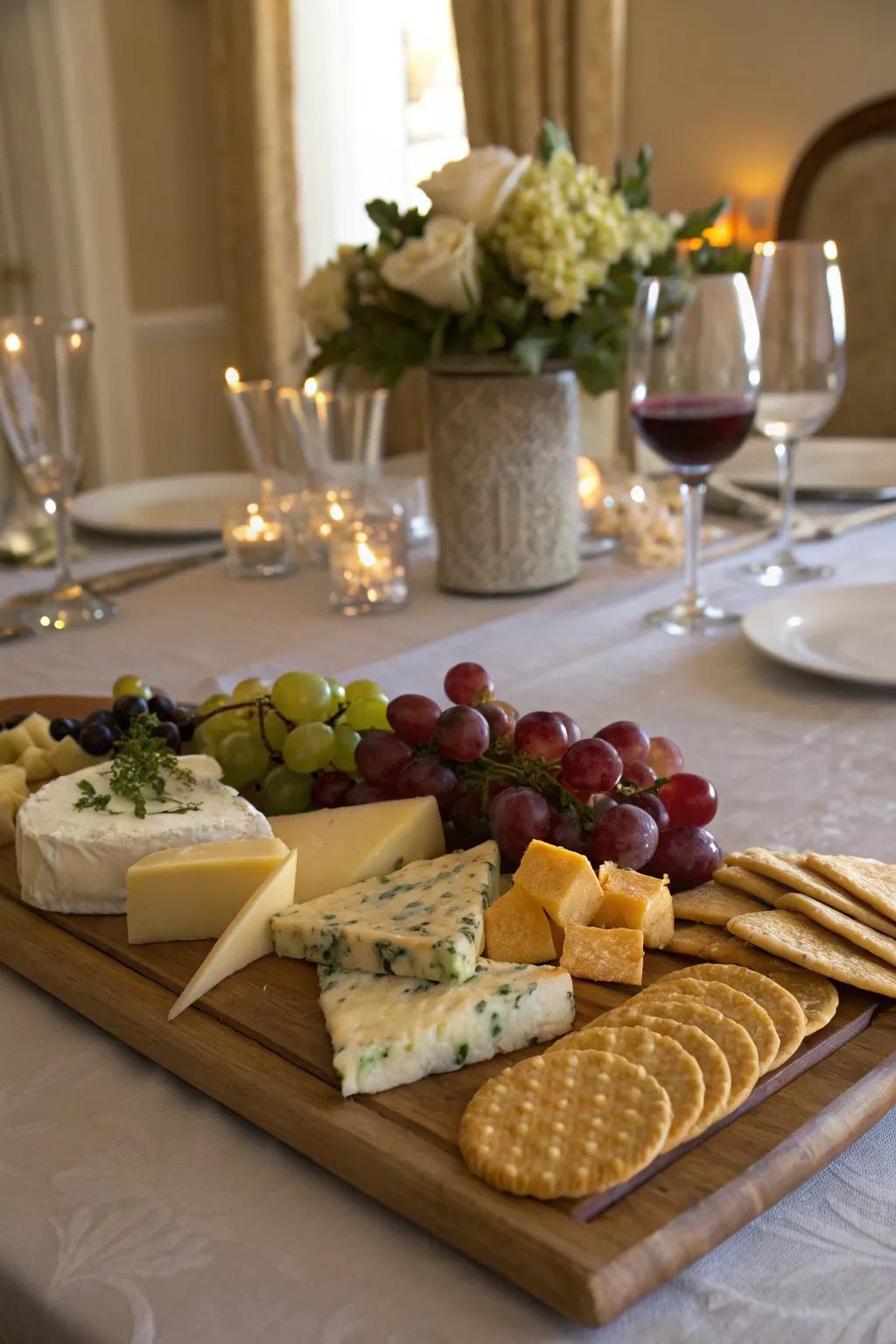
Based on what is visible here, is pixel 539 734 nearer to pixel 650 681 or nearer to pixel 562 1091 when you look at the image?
pixel 562 1091

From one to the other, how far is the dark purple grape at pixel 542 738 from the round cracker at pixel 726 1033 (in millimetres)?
217

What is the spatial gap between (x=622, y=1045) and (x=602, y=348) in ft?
3.26

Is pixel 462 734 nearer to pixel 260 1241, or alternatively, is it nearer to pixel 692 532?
pixel 260 1241

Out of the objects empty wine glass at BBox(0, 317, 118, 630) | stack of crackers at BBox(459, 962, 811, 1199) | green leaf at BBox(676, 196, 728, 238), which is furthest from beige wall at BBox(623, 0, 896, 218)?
stack of crackers at BBox(459, 962, 811, 1199)

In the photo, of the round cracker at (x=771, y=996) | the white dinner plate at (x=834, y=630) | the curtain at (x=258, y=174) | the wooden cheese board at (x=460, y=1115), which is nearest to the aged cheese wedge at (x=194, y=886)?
the wooden cheese board at (x=460, y=1115)

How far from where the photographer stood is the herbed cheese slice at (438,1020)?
57 cm

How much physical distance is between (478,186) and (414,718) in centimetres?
68

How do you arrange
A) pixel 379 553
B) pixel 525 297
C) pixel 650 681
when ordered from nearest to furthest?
pixel 650 681
pixel 525 297
pixel 379 553

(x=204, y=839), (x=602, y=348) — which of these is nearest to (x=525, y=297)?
(x=602, y=348)

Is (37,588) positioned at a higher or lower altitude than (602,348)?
lower

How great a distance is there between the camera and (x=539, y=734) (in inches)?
31.3

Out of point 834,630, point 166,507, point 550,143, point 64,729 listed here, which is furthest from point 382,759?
point 166,507

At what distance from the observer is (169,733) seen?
91 cm

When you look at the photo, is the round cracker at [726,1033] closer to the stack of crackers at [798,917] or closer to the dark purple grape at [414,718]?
the stack of crackers at [798,917]
